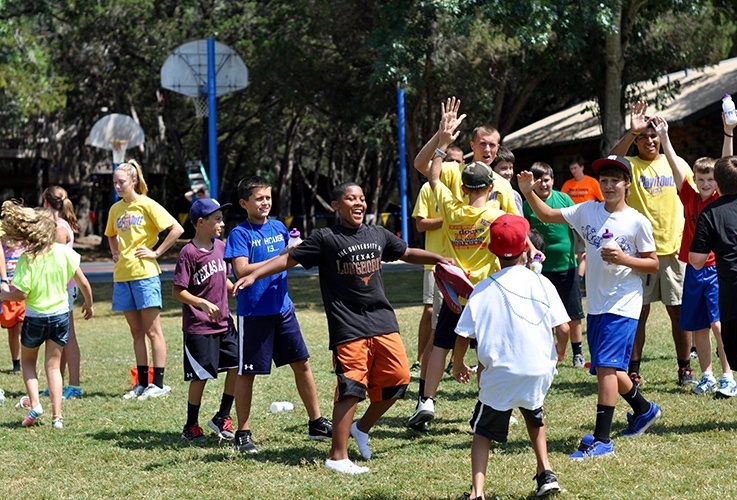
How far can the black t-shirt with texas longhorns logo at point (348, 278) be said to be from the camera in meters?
5.89

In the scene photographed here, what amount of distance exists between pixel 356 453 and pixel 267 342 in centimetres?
93

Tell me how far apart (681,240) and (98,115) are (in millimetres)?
31100

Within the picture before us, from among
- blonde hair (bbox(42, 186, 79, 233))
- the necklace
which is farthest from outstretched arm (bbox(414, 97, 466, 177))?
blonde hair (bbox(42, 186, 79, 233))

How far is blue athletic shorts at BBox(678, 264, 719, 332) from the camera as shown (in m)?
7.49

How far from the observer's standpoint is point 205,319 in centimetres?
695

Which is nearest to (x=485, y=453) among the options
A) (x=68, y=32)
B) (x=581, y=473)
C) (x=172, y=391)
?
(x=581, y=473)

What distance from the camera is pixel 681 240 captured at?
7801 mm

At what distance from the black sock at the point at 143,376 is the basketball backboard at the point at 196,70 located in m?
17.0

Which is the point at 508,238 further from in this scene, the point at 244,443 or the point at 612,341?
the point at 244,443

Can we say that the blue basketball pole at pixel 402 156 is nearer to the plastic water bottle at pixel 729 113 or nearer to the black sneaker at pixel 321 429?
the plastic water bottle at pixel 729 113

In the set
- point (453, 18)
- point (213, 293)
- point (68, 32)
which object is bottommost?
point (213, 293)

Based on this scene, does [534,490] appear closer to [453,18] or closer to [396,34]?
[453,18]

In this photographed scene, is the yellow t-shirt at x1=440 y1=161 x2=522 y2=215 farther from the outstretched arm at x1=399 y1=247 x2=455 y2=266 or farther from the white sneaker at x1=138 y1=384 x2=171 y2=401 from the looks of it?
the white sneaker at x1=138 y1=384 x2=171 y2=401

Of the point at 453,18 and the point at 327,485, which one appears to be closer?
the point at 327,485
